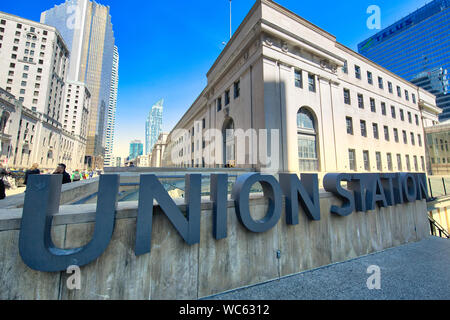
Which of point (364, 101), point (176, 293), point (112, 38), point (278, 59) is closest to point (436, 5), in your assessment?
point (364, 101)

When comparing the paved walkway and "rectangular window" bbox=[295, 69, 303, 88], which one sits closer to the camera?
the paved walkway

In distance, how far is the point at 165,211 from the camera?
3.17 meters

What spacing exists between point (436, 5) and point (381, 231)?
5759 inches

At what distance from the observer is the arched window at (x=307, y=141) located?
1716 centimetres

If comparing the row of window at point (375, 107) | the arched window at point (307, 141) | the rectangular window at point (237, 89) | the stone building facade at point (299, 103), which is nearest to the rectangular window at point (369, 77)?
the stone building facade at point (299, 103)

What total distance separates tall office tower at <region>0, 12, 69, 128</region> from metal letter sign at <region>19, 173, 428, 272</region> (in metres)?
77.5

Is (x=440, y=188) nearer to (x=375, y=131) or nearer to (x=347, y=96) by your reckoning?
(x=375, y=131)

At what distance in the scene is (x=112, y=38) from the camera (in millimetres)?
134000

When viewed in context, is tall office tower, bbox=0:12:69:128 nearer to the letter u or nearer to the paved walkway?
the letter u

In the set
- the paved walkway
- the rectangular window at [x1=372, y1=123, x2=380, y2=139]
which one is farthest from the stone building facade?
the paved walkway

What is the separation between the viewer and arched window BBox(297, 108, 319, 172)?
17156 millimetres
